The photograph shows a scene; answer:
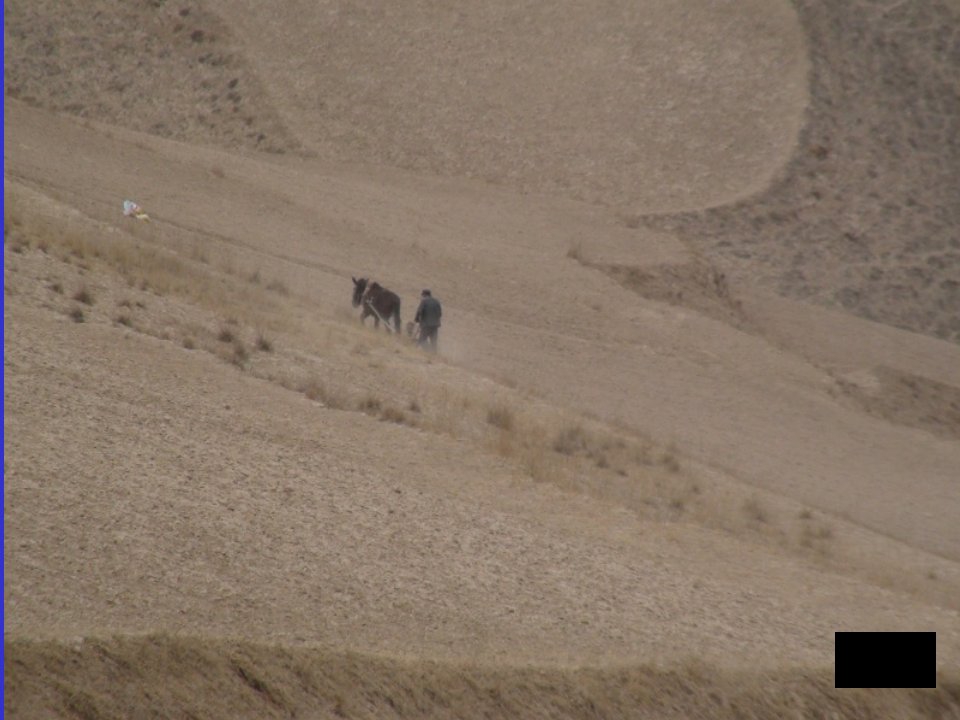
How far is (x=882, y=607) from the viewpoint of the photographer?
15227mm

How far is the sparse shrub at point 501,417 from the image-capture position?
1900 cm

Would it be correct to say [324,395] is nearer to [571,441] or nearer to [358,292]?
[571,441]

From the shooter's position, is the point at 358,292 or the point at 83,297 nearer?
the point at 83,297

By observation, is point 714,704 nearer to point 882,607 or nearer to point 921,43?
point 882,607

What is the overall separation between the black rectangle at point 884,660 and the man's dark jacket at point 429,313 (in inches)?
474

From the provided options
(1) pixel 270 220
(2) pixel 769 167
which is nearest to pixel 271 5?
(2) pixel 769 167

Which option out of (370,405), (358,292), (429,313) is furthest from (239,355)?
(358,292)

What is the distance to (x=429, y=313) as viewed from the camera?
24422mm

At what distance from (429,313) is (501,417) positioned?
5518 millimetres

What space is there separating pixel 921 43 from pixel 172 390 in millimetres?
46799

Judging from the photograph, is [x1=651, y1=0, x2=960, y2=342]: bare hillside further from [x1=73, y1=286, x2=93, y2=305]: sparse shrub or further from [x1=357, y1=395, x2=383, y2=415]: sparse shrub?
[x1=73, y1=286, x2=93, y2=305]: sparse shrub

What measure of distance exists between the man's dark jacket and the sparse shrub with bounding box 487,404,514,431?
4.97 meters

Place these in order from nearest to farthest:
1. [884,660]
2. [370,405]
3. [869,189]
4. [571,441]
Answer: [884,660], [370,405], [571,441], [869,189]

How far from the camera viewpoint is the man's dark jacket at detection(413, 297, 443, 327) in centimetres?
2436
